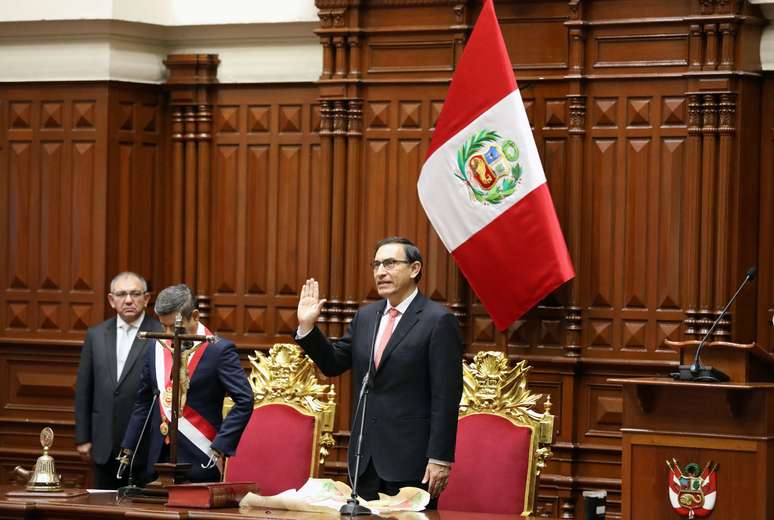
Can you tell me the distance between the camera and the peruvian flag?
25.7ft

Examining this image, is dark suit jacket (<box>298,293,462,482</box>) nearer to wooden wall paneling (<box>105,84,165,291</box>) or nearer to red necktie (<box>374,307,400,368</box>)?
red necktie (<box>374,307,400,368</box>)

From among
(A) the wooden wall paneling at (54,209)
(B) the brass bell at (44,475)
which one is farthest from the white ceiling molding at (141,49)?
(B) the brass bell at (44,475)

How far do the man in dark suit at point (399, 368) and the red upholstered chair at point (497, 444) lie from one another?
0.84ft

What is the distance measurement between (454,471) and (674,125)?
253 cm

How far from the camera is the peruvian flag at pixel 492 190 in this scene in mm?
7832

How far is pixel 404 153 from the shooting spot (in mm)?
8523

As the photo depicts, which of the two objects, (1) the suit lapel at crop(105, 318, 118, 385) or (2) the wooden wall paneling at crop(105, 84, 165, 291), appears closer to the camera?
(1) the suit lapel at crop(105, 318, 118, 385)

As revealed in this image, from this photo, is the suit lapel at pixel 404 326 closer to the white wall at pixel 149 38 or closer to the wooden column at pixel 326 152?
the wooden column at pixel 326 152

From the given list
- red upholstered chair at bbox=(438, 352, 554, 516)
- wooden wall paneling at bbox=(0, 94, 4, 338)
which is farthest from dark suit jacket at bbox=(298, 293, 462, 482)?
wooden wall paneling at bbox=(0, 94, 4, 338)

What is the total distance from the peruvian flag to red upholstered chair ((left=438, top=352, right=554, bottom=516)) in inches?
53.5

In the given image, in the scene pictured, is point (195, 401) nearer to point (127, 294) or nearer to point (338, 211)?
point (127, 294)

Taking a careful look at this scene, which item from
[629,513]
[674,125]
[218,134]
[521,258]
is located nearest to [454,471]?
[629,513]

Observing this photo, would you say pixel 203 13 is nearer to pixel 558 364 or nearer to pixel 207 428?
pixel 558 364

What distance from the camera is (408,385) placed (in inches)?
240
